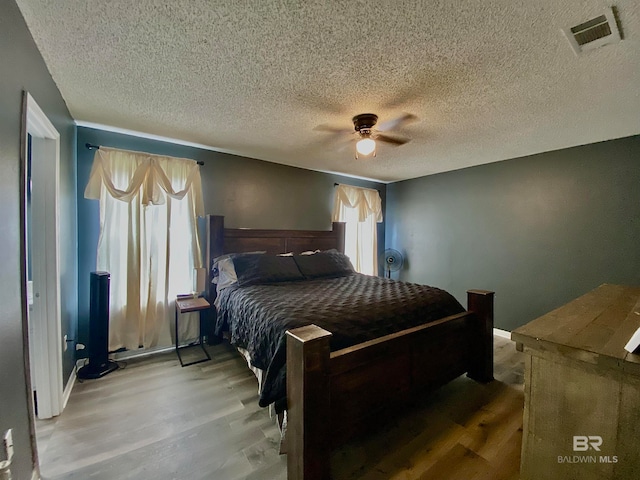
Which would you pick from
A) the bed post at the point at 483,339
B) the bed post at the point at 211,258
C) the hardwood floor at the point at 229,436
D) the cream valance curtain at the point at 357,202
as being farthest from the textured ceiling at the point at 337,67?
the hardwood floor at the point at 229,436

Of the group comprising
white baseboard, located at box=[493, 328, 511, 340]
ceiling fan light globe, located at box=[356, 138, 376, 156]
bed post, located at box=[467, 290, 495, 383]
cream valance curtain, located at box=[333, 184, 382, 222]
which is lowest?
white baseboard, located at box=[493, 328, 511, 340]

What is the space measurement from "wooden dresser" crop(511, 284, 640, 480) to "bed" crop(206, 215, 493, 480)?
2.46 feet

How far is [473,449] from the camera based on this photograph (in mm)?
1585

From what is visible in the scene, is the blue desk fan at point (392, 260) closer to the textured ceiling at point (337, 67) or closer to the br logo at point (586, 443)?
the textured ceiling at point (337, 67)

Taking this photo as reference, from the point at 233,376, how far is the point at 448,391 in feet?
6.03

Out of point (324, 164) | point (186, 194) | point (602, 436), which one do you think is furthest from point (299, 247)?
point (602, 436)

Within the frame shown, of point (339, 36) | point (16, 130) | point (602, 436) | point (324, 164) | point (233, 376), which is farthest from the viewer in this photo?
point (324, 164)

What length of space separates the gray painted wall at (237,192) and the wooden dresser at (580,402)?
122 inches

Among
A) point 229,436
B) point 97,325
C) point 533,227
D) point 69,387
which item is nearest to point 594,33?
point 533,227

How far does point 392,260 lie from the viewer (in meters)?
4.56

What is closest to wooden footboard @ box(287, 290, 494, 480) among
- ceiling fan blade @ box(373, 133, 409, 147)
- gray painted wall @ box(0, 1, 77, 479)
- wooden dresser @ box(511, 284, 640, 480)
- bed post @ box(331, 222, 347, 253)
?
wooden dresser @ box(511, 284, 640, 480)

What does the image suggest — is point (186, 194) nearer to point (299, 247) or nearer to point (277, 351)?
point (299, 247)

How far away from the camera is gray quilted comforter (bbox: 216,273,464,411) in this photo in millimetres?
1605

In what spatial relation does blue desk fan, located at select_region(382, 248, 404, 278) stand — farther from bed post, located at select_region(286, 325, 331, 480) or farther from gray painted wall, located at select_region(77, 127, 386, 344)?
bed post, located at select_region(286, 325, 331, 480)
